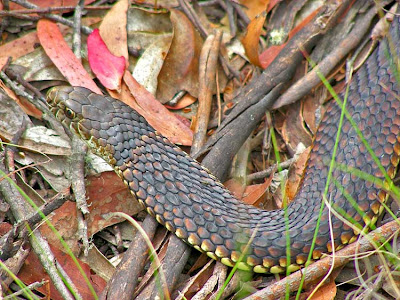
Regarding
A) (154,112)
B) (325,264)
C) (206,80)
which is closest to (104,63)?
(154,112)

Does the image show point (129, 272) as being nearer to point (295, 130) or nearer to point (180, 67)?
point (295, 130)

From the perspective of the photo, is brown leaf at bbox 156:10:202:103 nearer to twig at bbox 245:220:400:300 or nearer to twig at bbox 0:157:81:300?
twig at bbox 0:157:81:300

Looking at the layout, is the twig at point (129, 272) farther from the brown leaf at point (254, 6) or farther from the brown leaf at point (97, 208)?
the brown leaf at point (254, 6)

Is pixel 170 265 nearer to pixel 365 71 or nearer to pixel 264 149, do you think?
pixel 264 149

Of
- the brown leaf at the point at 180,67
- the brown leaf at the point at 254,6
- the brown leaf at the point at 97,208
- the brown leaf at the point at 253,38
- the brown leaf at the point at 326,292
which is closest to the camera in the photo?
the brown leaf at the point at 326,292

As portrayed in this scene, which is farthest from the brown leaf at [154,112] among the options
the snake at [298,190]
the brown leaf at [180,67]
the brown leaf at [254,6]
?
the brown leaf at [254,6]

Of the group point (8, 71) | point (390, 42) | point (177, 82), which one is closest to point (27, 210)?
point (8, 71)

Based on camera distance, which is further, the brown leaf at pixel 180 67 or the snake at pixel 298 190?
the brown leaf at pixel 180 67
